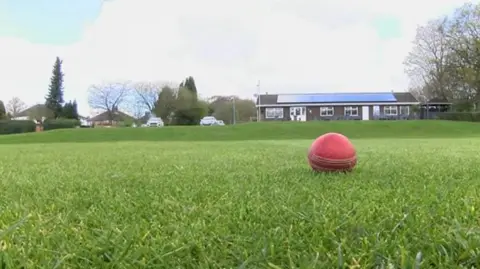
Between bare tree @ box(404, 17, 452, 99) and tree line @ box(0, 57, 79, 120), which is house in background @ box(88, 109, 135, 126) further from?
bare tree @ box(404, 17, 452, 99)

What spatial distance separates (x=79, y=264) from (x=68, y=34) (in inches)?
861

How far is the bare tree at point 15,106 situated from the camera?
6811cm

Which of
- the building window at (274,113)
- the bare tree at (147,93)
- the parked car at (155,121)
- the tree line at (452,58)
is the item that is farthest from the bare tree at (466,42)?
the bare tree at (147,93)

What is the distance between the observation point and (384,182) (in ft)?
12.7

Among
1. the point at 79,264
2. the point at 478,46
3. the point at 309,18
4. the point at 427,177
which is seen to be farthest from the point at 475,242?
the point at 478,46

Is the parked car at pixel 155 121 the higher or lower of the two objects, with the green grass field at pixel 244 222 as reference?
higher

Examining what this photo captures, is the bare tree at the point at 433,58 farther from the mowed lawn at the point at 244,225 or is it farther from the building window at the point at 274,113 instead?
the mowed lawn at the point at 244,225

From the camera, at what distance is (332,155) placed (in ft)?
15.2

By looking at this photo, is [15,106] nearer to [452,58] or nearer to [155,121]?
[155,121]

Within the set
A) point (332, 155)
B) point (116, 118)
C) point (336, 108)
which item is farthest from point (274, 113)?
point (332, 155)

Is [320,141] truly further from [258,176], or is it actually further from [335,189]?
[335,189]

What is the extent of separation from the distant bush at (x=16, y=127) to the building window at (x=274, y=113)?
30.3m

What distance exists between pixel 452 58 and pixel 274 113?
2580 cm

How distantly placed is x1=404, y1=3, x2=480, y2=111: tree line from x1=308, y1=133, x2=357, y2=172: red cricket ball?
39537 mm
